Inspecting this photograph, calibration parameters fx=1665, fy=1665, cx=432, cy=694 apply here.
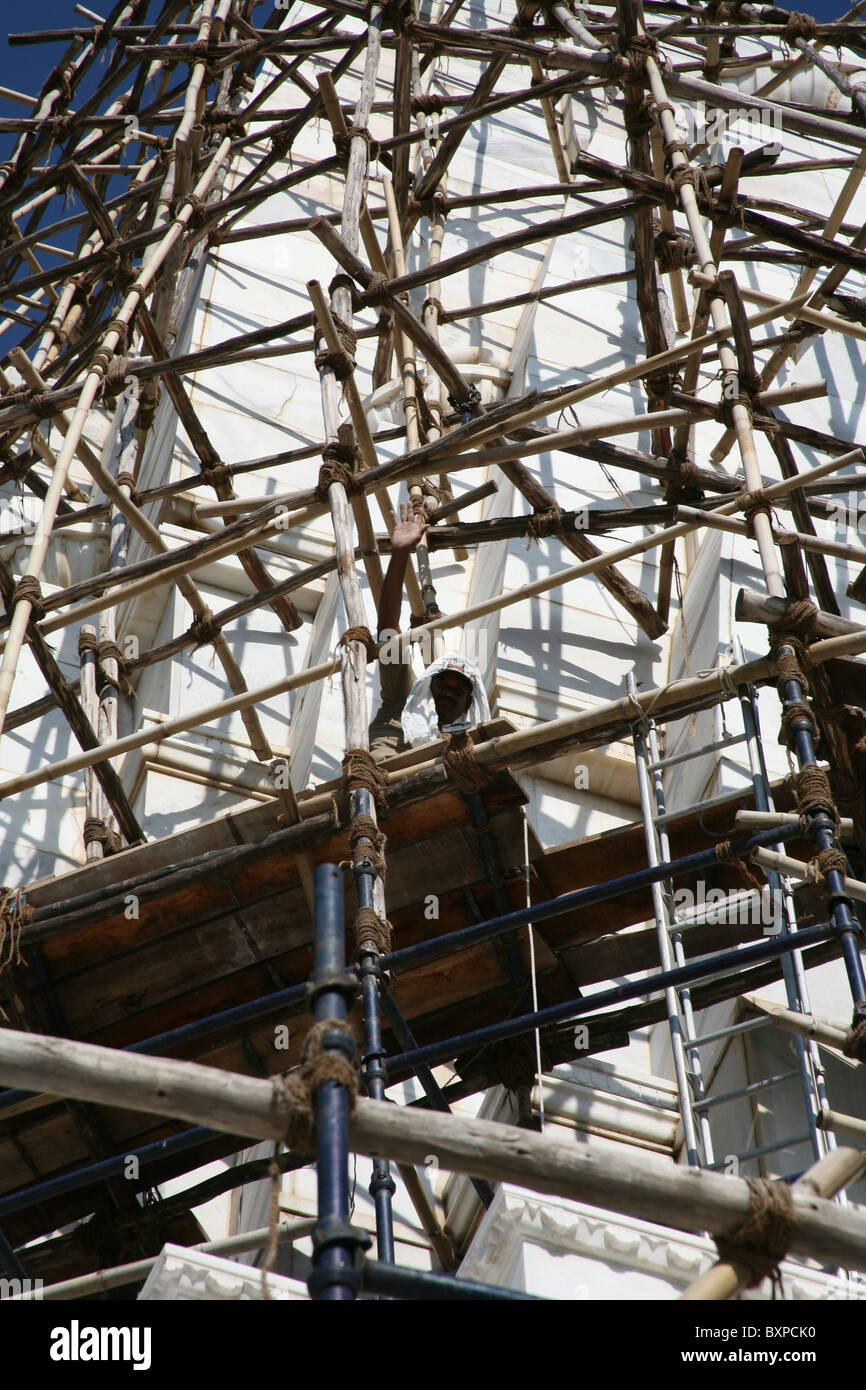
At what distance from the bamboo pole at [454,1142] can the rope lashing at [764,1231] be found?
0.02 meters

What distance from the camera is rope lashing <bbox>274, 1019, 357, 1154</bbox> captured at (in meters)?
3.78

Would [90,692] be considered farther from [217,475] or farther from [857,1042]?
[857,1042]

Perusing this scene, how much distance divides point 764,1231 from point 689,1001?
365 cm

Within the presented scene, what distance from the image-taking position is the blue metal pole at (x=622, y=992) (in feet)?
19.4

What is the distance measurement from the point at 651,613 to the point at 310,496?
356cm

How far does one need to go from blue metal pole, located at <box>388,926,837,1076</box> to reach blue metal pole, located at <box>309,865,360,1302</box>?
6.56ft

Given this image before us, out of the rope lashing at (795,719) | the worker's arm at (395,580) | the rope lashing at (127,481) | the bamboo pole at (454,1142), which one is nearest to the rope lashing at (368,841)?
the rope lashing at (795,719)

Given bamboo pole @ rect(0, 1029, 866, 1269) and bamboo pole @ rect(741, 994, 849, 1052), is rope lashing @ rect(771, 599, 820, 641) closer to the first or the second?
bamboo pole @ rect(741, 994, 849, 1052)

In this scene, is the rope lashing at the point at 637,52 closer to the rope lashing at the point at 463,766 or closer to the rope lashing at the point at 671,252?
the rope lashing at the point at 671,252

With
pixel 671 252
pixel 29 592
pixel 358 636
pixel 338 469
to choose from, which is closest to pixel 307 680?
pixel 358 636

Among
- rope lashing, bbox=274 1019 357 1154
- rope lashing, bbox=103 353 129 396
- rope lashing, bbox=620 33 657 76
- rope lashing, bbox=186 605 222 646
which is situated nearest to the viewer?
rope lashing, bbox=274 1019 357 1154

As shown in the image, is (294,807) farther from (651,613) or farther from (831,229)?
(831,229)

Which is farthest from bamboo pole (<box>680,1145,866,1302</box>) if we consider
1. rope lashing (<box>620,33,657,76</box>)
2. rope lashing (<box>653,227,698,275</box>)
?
rope lashing (<box>620,33,657,76</box>)

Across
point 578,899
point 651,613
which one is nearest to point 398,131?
point 651,613
